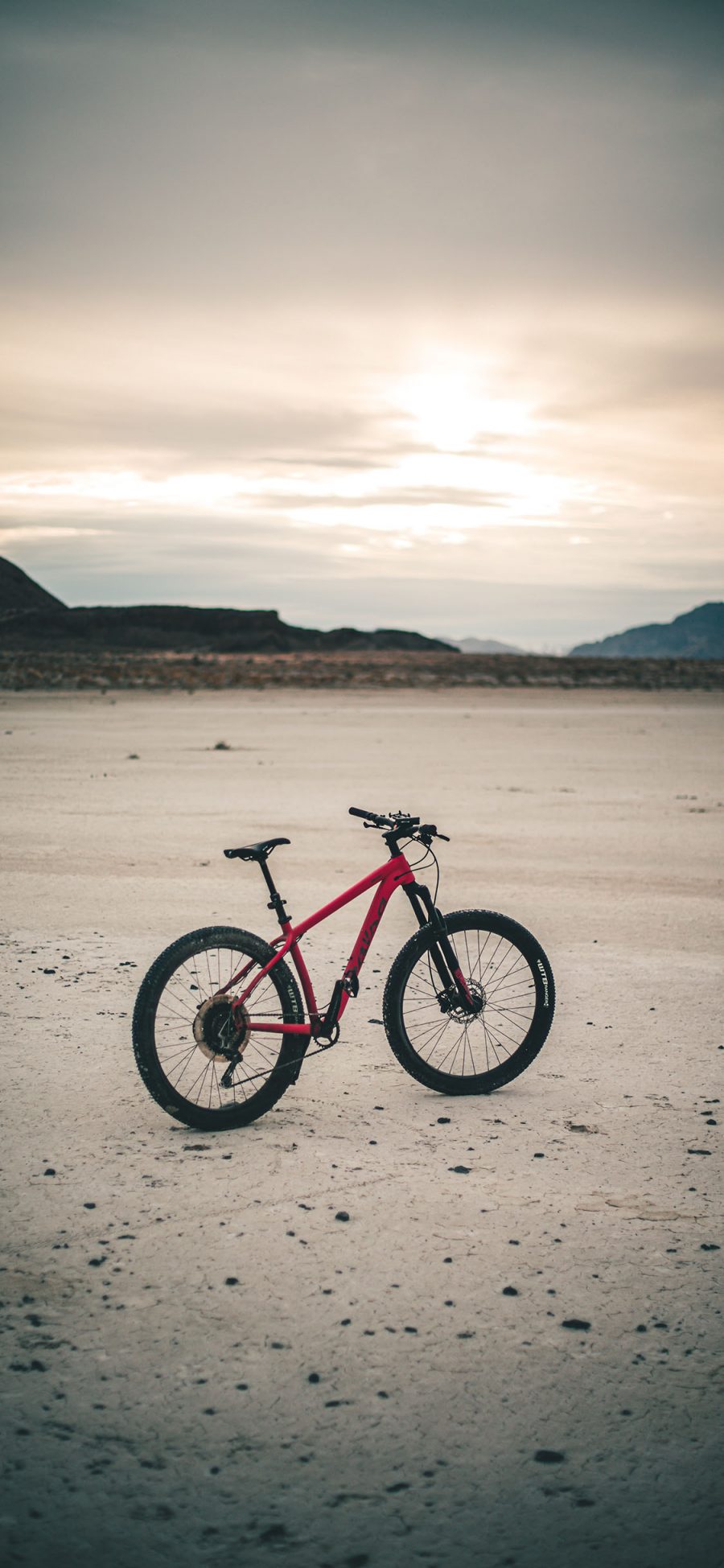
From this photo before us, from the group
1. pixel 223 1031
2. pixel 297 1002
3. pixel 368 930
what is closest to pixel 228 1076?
pixel 223 1031

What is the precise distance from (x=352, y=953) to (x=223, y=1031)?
2.20 ft

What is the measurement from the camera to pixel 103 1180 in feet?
14.1

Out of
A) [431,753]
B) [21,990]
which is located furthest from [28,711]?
[21,990]

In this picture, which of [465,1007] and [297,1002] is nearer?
[297,1002]

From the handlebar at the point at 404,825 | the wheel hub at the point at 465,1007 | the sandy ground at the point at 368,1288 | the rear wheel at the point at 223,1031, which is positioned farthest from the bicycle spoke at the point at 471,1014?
the rear wheel at the point at 223,1031

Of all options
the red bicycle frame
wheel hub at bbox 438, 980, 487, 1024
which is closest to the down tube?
the red bicycle frame

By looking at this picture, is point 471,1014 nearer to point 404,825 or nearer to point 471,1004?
point 471,1004

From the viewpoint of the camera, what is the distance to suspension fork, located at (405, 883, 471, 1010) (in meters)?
5.07

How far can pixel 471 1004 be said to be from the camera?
5.18m

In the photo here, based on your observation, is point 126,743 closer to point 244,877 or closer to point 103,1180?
point 244,877

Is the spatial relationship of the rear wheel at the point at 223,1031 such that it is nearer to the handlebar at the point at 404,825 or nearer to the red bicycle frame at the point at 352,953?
the red bicycle frame at the point at 352,953

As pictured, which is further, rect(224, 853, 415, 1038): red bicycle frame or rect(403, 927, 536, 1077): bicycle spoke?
rect(403, 927, 536, 1077): bicycle spoke

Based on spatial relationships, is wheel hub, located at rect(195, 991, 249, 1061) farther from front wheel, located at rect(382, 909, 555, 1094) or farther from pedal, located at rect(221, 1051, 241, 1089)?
front wheel, located at rect(382, 909, 555, 1094)

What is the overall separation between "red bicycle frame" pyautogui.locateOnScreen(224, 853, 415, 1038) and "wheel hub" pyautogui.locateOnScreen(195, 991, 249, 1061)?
0.05m
